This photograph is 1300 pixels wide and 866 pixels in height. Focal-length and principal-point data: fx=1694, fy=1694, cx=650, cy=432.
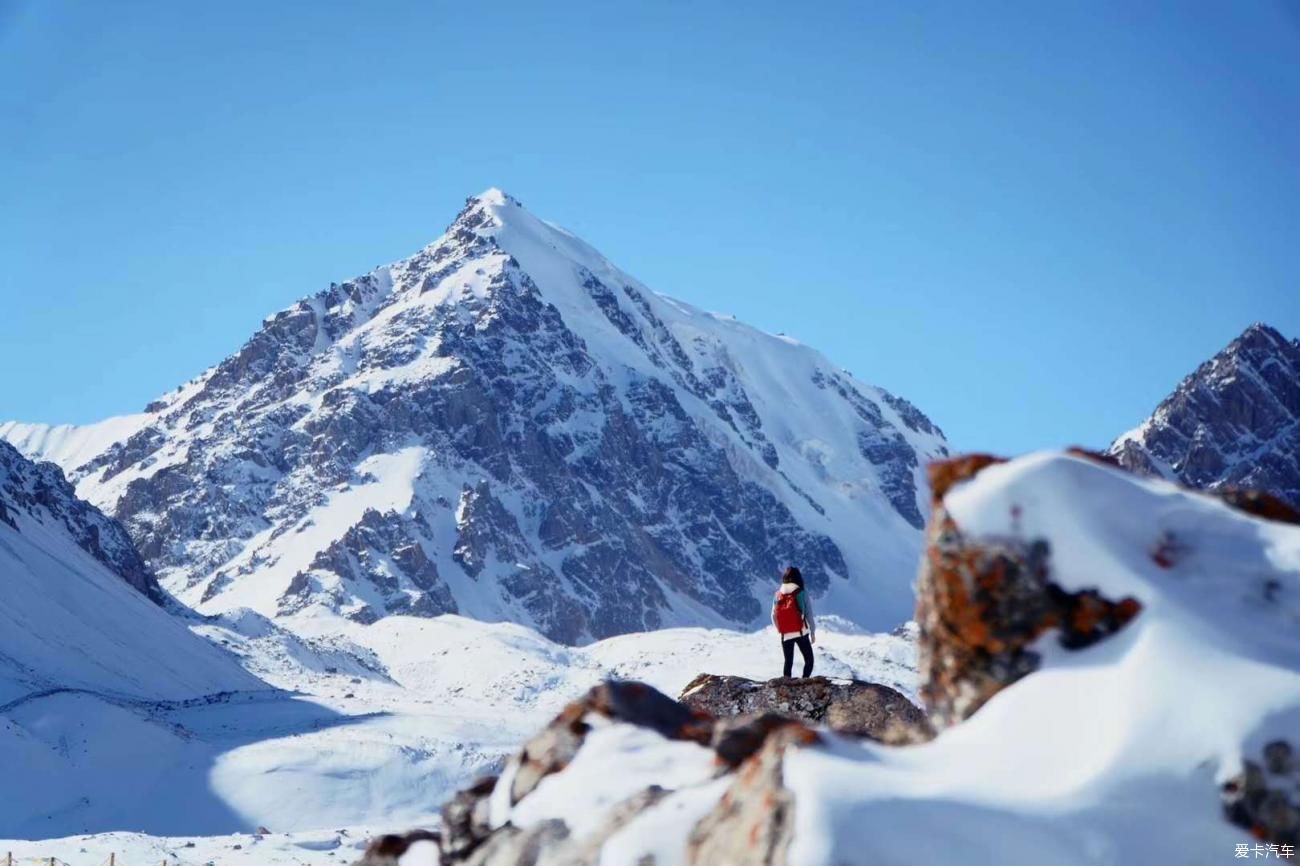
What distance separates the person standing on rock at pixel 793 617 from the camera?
16594mm

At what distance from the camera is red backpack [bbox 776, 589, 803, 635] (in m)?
16.6

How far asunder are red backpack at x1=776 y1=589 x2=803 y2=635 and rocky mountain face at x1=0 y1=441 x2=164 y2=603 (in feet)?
316

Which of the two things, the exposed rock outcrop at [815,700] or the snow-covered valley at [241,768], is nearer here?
the exposed rock outcrop at [815,700]

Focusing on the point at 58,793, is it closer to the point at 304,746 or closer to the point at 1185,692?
the point at 304,746

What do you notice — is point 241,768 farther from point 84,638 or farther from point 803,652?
point 84,638

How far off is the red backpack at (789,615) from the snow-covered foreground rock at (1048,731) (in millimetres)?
9520

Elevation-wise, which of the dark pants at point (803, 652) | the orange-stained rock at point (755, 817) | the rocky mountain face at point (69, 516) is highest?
the rocky mountain face at point (69, 516)

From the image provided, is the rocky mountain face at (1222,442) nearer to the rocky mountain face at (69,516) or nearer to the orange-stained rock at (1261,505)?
the rocky mountain face at (69,516)

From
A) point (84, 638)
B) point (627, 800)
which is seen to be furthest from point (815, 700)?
point (84, 638)

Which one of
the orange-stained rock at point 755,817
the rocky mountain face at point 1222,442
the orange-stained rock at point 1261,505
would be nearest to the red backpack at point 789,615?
the orange-stained rock at point 1261,505

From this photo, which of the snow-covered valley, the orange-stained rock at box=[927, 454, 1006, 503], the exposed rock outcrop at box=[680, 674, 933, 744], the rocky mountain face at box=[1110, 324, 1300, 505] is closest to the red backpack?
the exposed rock outcrop at box=[680, 674, 933, 744]

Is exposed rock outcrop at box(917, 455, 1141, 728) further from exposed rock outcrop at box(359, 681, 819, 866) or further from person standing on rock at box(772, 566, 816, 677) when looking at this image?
person standing on rock at box(772, 566, 816, 677)

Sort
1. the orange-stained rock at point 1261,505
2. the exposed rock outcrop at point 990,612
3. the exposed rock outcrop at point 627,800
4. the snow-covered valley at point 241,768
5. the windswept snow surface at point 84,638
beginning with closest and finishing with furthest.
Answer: the exposed rock outcrop at point 627,800
the exposed rock outcrop at point 990,612
the orange-stained rock at point 1261,505
the snow-covered valley at point 241,768
the windswept snow surface at point 84,638

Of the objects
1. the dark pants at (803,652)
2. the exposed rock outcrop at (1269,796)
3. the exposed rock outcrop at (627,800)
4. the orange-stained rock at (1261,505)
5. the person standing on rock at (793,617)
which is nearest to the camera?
the exposed rock outcrop at (1269,796)
